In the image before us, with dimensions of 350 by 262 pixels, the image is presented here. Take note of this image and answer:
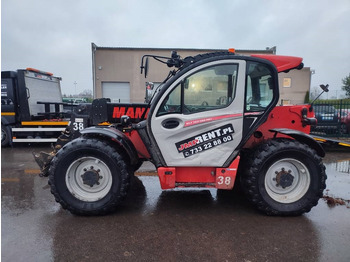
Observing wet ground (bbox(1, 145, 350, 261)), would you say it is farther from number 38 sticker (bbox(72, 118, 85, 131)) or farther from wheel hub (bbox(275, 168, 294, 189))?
number 38 sticker (bbox(72, 118, 85, 131))

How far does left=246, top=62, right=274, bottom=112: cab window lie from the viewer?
11.8 ft

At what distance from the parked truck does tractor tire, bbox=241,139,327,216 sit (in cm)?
779

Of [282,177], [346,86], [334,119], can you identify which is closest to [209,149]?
[282,177]

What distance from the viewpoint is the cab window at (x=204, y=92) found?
3537 millimetres

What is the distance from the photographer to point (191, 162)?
142 inches

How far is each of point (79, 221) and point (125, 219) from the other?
2.10 feet

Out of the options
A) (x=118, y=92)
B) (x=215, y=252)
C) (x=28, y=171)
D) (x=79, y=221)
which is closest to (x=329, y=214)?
(x=215, y=252)

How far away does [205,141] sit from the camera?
3.57m

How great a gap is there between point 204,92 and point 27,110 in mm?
7964

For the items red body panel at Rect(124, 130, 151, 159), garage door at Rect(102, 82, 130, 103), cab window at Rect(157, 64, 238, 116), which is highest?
garage door at Rect(102, 82, 130, 103)

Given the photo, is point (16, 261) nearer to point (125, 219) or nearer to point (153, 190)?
point (125, 219)

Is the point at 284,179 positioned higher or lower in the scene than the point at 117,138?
lower

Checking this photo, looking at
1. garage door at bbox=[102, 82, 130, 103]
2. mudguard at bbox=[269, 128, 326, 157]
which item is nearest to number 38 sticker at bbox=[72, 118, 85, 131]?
mudguard at bbox=[269, 128, 326, 157]

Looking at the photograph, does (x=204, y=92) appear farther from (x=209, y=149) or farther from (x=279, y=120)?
(x=279, y=120)
